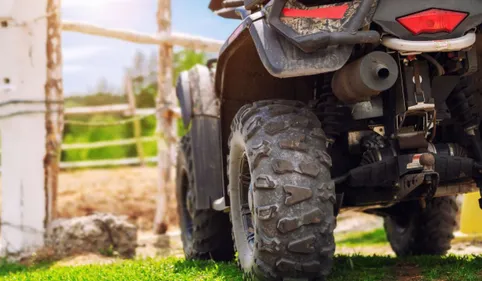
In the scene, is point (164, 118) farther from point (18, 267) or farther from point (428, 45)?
point (428, 45)

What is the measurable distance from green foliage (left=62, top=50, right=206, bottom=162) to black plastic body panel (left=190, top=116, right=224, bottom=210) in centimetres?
1282

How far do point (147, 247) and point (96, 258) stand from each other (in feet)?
4.45

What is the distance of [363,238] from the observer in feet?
27.3

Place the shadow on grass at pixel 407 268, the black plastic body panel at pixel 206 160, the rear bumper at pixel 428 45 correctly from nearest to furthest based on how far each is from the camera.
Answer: the rear bumper at pixel 428 45
the shadow on grass at pixel 407 268
the black plastic body panel at pixel 206 160

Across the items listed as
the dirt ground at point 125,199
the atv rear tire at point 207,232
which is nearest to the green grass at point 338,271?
the atv rear tire at point 207,232

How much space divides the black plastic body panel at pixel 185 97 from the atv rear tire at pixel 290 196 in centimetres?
165

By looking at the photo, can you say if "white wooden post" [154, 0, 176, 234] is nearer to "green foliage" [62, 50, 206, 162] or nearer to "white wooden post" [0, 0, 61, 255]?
"white wooden post" [0, 0, 61, 255]

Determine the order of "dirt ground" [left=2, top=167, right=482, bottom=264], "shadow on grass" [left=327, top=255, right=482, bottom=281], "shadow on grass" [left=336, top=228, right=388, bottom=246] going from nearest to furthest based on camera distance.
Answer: "shadow on grass" [left=327, top=255, right=482, bottom=281], "shadow on grass" [left=336, top=228, right=388, bottom=246], "dirt ground" [left=2, top=167, right=482, bottom=264]

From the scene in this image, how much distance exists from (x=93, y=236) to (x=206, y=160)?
203 cm

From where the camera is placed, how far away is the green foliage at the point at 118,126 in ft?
58.6

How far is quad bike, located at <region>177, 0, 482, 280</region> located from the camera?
3.05 meters

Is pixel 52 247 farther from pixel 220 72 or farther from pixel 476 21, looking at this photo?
pixel 476 21

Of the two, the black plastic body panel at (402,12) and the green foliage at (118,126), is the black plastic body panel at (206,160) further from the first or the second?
the green foliage at (118,126)

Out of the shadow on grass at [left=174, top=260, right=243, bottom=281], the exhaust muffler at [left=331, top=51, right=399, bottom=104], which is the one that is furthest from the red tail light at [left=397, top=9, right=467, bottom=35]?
the shadow on grass at [left=174, top=260, right=243, bottom=281]
